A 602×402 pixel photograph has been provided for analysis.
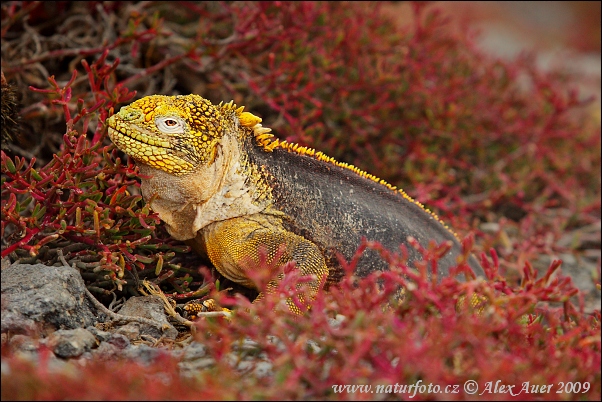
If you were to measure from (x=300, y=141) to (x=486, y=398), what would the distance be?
3769mm

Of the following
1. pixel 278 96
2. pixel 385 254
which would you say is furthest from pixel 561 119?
pixel 385 254

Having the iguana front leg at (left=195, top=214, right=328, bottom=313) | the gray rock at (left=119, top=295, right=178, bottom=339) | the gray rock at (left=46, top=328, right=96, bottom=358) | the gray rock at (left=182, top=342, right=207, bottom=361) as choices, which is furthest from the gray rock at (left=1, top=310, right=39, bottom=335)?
the iguana front leg at (left=195, top=214, right=328, bottom=313)

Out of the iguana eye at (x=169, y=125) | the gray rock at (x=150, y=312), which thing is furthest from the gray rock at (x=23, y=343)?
the iguana eye at (x=169, y=125)

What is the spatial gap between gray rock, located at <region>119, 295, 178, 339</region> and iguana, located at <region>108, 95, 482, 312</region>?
457 millimetres

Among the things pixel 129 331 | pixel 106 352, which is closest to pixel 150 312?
pixel 129 331

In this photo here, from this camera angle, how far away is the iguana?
3926 mm

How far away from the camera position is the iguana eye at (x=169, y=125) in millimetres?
3914

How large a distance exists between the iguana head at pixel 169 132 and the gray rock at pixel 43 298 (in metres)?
0.81

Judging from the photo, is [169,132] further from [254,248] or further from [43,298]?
[43,298]

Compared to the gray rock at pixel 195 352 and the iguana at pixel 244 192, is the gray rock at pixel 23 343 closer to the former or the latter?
the gray rock at pixel 195 352

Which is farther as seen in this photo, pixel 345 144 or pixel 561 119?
→ pixel 561 119

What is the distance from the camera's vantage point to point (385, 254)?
3.20m

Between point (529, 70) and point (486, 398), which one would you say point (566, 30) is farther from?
point (486, 398)

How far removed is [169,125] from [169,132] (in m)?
0.05
